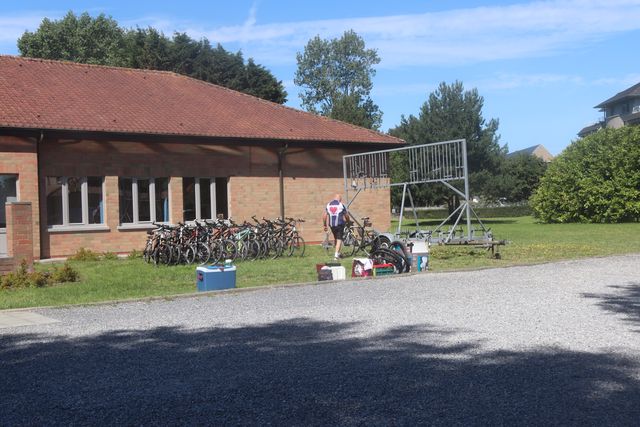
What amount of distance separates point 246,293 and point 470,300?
359 centimetres

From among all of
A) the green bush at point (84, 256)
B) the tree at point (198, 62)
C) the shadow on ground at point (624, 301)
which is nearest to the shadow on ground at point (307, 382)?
the shadow on ground at point (624, 301)

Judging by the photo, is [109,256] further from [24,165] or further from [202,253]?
[202,253]

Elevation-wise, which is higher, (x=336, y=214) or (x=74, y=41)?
(x=74, y=41)

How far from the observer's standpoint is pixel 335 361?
6574 mm

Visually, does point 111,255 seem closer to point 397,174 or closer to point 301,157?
point 301,157

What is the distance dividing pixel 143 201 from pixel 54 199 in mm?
2668

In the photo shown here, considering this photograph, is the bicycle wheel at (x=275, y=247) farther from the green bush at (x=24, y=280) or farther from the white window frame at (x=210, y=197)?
the green bush at (x=24, y=280)

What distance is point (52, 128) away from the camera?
65.6 feet

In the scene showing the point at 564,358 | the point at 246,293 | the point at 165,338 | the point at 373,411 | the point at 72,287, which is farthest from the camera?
the point at 72,287

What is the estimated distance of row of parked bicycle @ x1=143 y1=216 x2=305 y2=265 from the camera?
17.6 metres

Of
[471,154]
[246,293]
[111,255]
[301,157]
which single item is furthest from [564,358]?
[471,154]

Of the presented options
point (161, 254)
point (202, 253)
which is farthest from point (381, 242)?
A: point (161, 254)

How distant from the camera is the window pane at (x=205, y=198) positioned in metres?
23.6

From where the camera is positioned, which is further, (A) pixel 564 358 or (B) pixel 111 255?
(B) pixel 111 255
